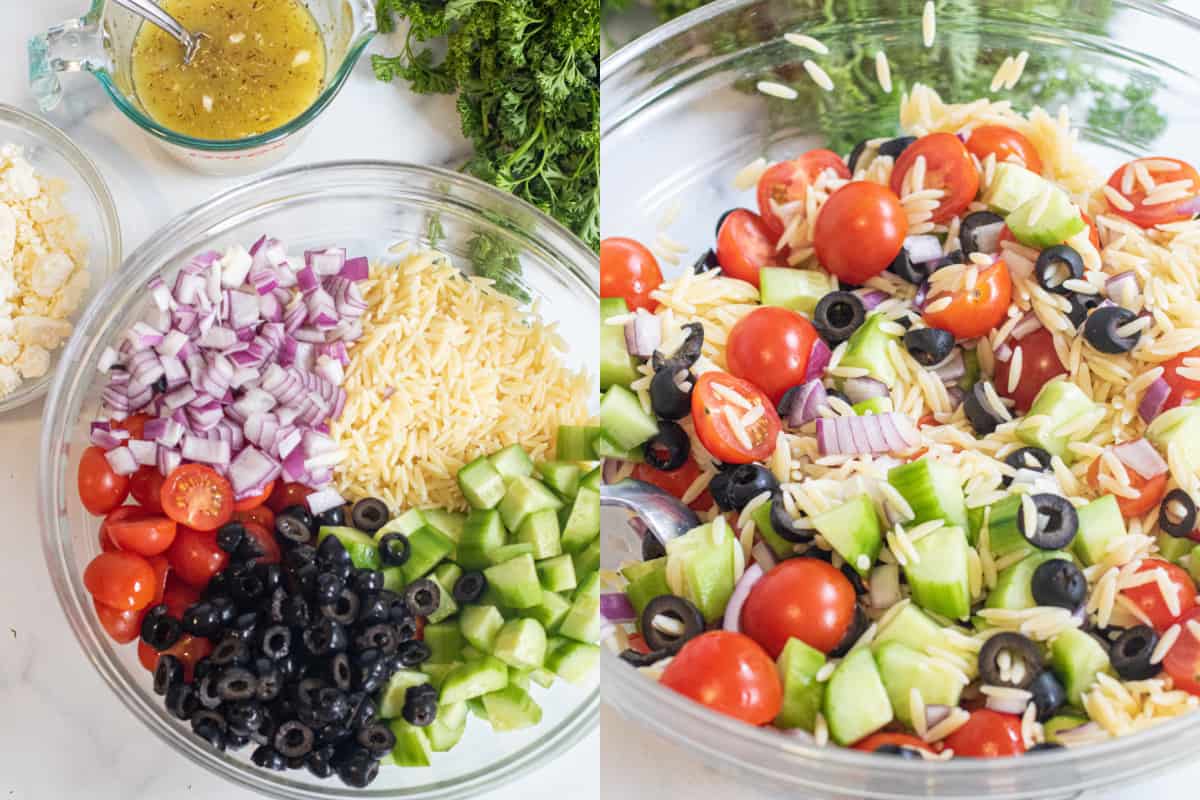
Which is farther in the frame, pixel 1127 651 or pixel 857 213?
pixel 857 213

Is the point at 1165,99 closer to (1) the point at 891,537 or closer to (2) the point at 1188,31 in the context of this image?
(2) the point at 1188,31

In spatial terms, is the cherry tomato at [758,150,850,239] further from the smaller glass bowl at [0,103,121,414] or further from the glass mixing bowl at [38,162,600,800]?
the smaller glass bowl at [0,103,121,414]

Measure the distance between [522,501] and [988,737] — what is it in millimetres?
784

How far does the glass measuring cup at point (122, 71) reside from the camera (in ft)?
6.36

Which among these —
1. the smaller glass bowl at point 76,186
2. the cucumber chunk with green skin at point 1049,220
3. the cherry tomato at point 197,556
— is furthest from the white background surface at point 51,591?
the cucumber chunk with green skin at point 1049,220

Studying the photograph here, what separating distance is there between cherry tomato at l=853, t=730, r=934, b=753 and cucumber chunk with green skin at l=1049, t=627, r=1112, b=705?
0.19 meters

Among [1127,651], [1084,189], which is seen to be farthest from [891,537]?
[1084,189]

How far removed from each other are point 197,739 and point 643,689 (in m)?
0.80

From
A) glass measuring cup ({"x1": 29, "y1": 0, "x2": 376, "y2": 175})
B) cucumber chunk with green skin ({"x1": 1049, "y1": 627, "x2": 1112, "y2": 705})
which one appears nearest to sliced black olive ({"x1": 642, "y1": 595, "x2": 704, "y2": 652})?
cucumber chunk with green skin ({"x1": 1049, "y1": 627, "x2": 1112, "y2": 705})

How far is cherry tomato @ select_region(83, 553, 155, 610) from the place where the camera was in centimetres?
176

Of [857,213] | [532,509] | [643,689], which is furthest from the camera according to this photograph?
Answer: [532,509]

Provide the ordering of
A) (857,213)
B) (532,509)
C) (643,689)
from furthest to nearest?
(532,509)
(857,213)
(643,689)

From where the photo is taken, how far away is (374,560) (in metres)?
1.80

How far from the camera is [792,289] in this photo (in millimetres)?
1741
